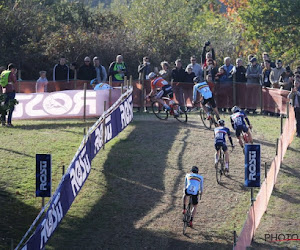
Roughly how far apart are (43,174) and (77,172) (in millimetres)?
1732

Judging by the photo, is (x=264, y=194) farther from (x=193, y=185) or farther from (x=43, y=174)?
(x=43, y=174)

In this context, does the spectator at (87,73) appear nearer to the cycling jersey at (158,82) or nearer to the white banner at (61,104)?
the white banner at (61,104)

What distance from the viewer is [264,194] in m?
20.7

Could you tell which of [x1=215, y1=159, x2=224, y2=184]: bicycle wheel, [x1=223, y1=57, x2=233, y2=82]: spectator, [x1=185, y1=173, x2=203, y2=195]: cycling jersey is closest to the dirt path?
[x1=215, y1=159, x2=224, y2=184]: bicycle wheel

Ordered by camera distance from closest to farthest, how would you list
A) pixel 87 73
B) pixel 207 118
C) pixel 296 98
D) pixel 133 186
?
pixel 133 186, pixel 296 98, pixel 207 118, pixel 87 73

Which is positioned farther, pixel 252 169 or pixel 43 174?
pixel 252 169

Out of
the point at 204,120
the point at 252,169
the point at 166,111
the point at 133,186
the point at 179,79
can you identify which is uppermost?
the point at 179,79

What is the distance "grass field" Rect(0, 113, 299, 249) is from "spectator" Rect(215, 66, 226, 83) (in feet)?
7.79

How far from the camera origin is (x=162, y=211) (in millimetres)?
21109

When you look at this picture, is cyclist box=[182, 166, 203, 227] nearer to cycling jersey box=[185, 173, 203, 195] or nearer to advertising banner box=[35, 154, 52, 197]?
cycling jersey box=[185, 173, 203, 195]

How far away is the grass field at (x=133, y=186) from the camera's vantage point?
19.3 m

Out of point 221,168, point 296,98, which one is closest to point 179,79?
point 296,98

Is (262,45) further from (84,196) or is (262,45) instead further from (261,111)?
(84,196)

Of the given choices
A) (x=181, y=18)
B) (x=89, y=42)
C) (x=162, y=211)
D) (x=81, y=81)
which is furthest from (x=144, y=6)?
(x=162, y=211)
